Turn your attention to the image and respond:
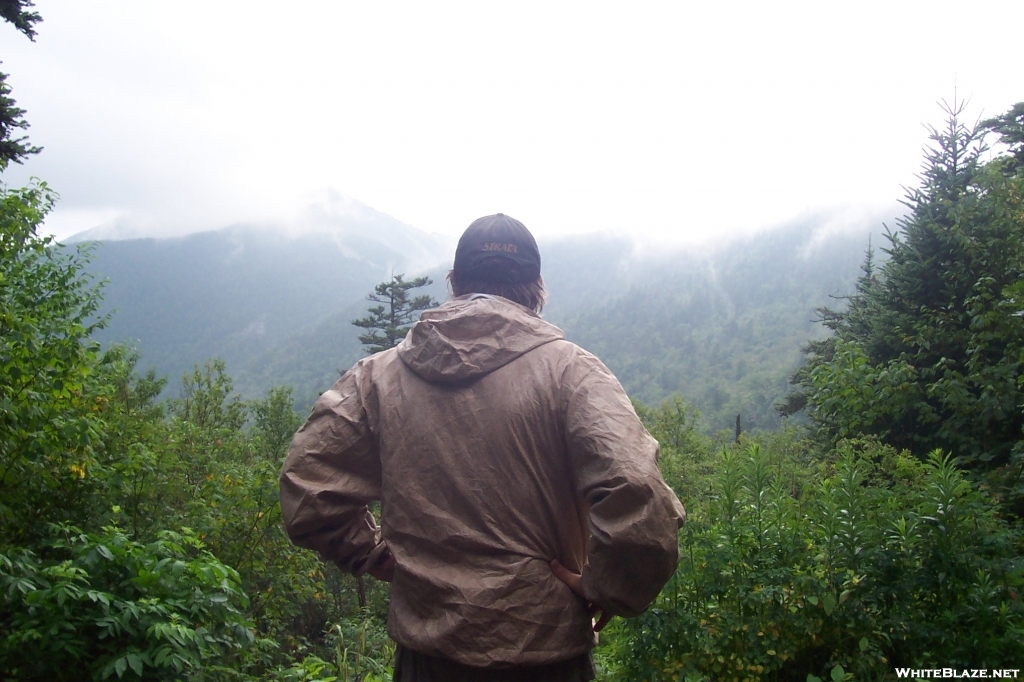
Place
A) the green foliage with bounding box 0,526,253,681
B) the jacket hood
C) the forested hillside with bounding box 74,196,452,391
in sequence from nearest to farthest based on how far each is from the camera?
the jacket hood, the green foliage with bounding box 0,526,253,681, the forested hillside with bounding box 74,196,452,391

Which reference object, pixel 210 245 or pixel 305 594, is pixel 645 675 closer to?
pixel 305 594

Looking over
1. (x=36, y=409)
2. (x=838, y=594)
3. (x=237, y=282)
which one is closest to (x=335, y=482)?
(x=838, y=594)

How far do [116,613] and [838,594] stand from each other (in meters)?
3.64

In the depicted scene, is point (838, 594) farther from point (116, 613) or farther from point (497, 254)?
point (116, 613)

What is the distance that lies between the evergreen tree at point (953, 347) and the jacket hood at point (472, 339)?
4.52 metres

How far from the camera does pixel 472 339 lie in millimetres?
1643

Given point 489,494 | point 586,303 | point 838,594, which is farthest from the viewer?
point 586,303

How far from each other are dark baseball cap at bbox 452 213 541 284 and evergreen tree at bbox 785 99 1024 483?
441 cm

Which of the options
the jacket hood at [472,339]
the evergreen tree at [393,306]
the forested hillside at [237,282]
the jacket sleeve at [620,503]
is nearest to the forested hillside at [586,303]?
the forested hillside at [237,282]

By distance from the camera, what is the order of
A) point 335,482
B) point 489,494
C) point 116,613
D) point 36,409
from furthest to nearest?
point 36,409, point 116,613, point 335,482, point 489,494

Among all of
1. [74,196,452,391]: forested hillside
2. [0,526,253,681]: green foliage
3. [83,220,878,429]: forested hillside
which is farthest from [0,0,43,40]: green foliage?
[74,196,452,391]: forested hillside

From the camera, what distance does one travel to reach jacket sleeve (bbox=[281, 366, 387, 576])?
1.75 m

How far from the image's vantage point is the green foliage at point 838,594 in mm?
3326

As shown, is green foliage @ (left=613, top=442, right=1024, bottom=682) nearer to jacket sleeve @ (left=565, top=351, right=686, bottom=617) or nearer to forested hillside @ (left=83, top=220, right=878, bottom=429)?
jacket sleeve @ (left=565, top=351, right=686, bottom=617)
